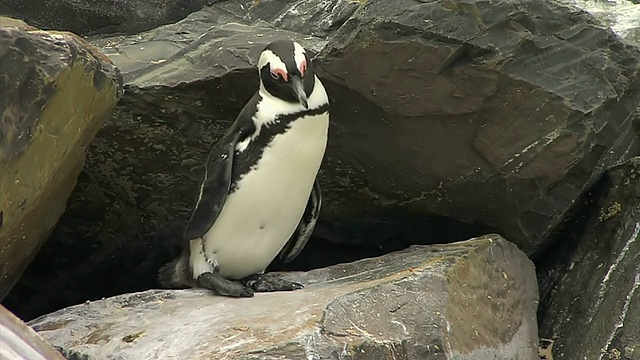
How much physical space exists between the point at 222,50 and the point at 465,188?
804 millimetres

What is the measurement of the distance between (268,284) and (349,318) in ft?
1.82

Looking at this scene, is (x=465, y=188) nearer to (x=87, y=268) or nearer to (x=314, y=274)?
(x=314, y=274)

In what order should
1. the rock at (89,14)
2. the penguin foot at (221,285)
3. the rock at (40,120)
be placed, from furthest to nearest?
1. the rock at (89,14)
2. the penguin foot at (221,285)
3. the rock at (40,120)

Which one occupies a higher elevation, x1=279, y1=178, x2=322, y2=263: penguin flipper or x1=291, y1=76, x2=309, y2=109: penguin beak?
x1=291, y1=76, x2=309, y2=109: penguin beak

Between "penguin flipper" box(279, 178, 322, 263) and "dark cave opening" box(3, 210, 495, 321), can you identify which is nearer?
"penguin flipper" box(279, 178, 322, 263)

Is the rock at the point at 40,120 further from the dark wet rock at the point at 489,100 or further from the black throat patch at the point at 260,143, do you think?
the dark wet rock at the point at 489,100

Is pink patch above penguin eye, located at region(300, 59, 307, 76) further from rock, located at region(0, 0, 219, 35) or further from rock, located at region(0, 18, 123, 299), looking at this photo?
rock, located at region(0, 0, 219, 35)

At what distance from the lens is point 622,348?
2283mm

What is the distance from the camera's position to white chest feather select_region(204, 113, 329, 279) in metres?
2.23

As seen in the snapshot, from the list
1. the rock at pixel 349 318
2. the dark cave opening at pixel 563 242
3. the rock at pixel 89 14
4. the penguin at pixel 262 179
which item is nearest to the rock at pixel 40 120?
the rock at pixel 349 318

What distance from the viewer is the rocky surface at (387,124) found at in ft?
7.53

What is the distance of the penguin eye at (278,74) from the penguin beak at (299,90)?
2 centimetres

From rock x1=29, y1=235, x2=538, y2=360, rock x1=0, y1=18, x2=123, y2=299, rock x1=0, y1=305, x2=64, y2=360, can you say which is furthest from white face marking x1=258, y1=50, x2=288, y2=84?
rock x1=0, y1=305, x2=64, y2=360

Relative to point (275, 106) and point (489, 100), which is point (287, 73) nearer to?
point (275, 106)
